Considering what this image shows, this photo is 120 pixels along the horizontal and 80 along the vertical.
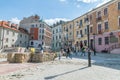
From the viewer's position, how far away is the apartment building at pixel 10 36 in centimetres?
4958

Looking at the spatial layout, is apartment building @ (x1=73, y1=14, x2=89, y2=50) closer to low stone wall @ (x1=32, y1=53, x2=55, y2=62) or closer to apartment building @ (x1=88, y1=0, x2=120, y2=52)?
apartment building @ (x1=88, y1=0, x2=120, y2=52)

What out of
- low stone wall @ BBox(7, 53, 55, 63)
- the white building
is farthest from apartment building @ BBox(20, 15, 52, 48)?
low stone wall @ BBox(7, 53, 55, 63)

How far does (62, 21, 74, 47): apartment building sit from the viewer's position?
49.3 metres

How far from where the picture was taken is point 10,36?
176 feet

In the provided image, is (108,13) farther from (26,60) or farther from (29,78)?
(29,78)

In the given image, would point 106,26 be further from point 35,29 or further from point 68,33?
point 35,29

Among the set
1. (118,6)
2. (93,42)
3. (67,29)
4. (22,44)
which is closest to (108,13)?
(118,6)

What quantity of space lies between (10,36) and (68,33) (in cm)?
1746

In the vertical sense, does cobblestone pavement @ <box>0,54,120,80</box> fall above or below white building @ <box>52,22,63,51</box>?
below

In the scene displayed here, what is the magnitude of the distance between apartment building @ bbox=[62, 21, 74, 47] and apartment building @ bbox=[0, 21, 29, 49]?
14803mm

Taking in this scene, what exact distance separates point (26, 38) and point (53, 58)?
4684 centimetres

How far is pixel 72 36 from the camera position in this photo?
49.3m

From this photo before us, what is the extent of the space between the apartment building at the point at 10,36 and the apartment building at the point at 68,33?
14803mm

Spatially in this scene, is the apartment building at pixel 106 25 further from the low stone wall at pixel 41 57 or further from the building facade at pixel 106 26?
the low stone wall at pixel 41 57
